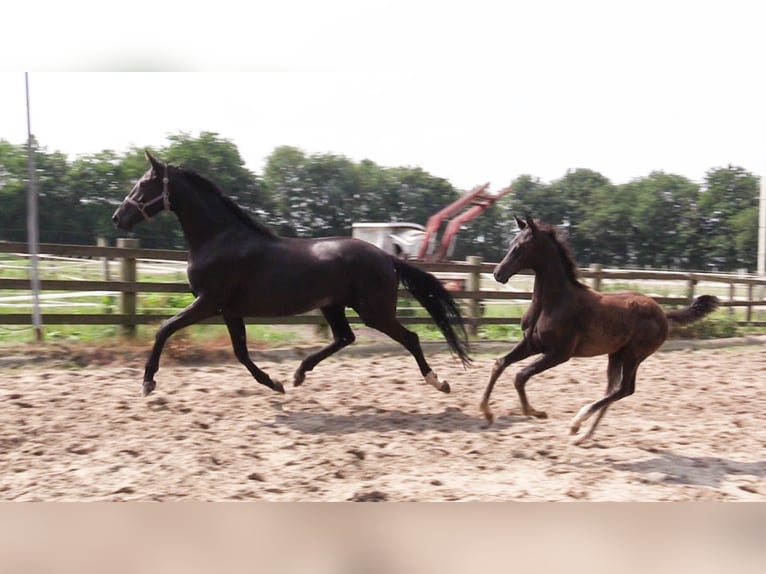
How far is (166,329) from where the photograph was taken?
4.75 metres

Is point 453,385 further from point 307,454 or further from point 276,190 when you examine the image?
point 276,190

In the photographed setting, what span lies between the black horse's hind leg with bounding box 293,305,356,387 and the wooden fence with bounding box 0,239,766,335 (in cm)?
146

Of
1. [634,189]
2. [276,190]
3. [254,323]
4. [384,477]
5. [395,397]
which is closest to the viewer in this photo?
[384,477]

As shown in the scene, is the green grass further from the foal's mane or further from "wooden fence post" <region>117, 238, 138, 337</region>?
the foal's mane

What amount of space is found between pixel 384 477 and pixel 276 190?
5552mm

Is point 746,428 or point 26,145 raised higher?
point 26,145

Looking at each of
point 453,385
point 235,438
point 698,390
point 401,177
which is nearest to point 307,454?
point 235,438

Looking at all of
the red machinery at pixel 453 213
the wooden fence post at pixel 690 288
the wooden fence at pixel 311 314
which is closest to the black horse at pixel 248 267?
the wooden fence at pixel 311 314

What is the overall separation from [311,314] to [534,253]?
145 inches

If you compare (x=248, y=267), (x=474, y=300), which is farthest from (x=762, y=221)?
(x=248, y=267)

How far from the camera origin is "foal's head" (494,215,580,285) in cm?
429

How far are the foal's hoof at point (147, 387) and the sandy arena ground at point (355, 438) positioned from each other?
6 centimetres

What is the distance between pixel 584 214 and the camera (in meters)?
6.52

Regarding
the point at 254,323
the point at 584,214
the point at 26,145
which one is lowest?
the point at 254,323
